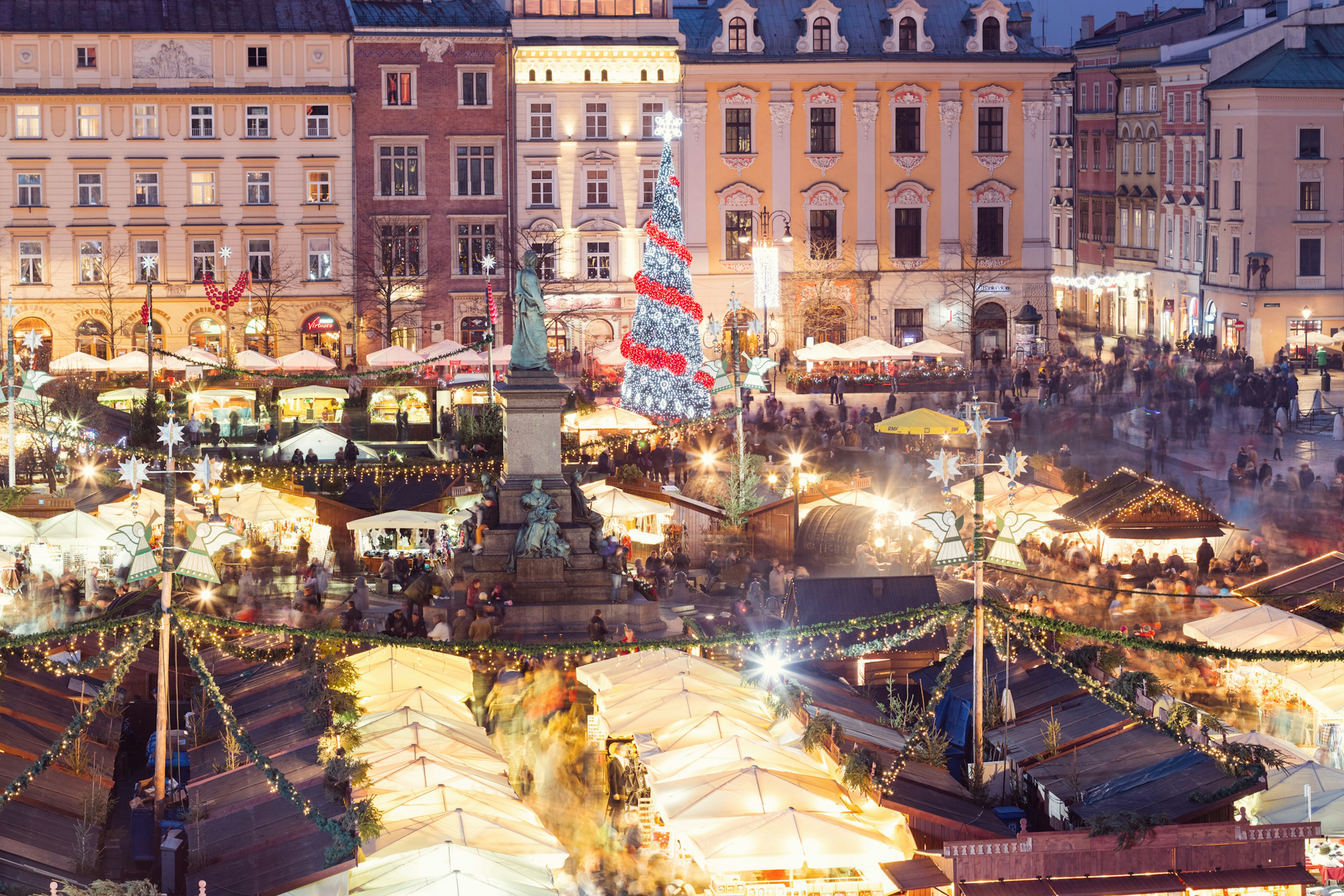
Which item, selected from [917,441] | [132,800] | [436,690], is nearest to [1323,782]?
[436,690]

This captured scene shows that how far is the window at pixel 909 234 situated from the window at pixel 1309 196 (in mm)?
12160

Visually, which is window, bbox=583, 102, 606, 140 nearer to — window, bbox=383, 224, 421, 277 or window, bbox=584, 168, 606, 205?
window, bbox=584, 168, 606, 205

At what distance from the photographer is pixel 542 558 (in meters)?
33.5

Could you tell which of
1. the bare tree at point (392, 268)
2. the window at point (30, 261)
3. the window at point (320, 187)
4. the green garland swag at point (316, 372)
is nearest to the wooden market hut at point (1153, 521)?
the green garland swag at point (316, 372)

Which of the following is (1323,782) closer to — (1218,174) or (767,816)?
(767,816)

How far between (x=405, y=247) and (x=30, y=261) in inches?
474

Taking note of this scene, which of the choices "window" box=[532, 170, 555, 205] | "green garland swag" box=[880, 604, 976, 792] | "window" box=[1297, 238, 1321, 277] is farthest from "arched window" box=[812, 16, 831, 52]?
"green garland swag" box=[880, 604, 976, 792]

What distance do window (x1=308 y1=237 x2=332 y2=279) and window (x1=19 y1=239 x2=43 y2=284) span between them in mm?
8559

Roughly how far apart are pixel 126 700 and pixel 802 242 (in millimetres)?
44115

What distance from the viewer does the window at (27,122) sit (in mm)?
68312

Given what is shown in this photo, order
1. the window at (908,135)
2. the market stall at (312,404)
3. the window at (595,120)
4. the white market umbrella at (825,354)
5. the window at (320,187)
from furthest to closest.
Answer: the window at (908,135)
the window at (320,187)
the window at (595,120)
the white market umbrella at (825,354)
the market stall at (312,404)

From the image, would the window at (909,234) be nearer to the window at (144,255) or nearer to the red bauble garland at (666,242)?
the red bauble garland at (666,242)

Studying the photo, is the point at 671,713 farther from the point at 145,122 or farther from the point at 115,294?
the point at 145,122

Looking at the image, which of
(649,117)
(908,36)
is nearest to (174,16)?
(649,117)
